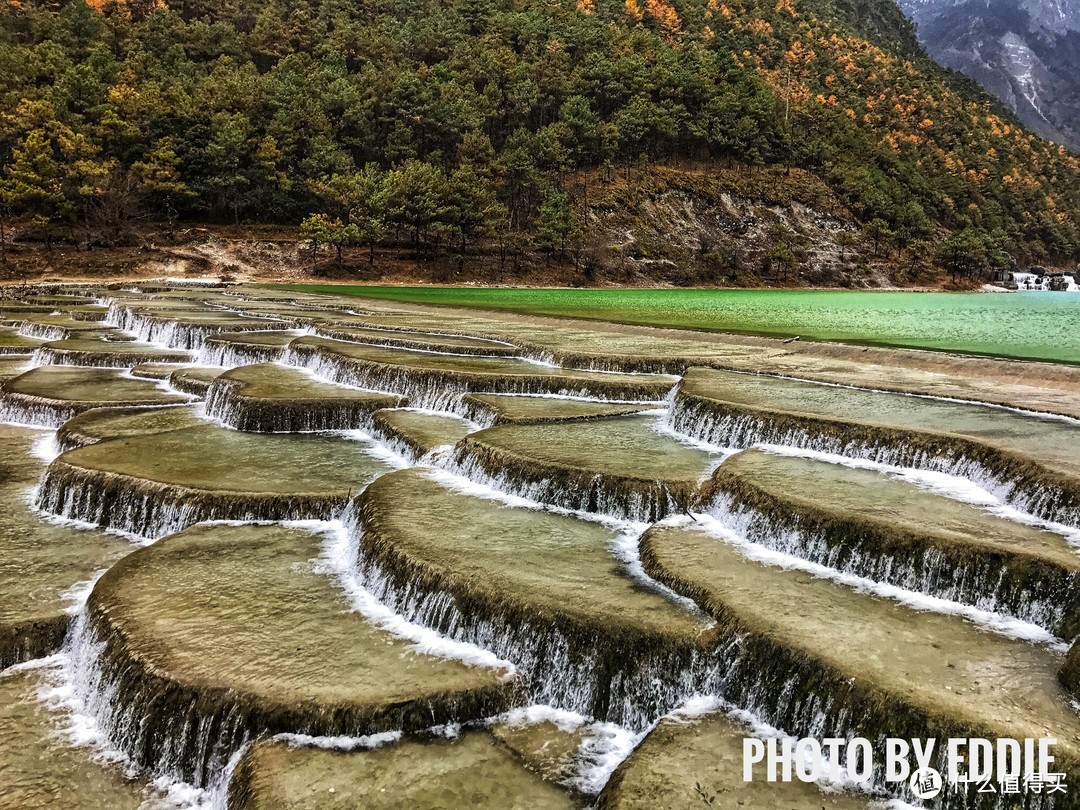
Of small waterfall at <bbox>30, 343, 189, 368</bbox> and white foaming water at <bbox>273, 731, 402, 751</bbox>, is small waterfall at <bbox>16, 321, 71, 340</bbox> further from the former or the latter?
white foaming water at <bbox>273, 731, 402, 751</bbox>

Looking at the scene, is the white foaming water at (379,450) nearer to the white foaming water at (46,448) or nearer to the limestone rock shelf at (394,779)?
the white foaming water at (46,448)

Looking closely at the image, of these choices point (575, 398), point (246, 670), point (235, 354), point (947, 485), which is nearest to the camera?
point (246, 670)

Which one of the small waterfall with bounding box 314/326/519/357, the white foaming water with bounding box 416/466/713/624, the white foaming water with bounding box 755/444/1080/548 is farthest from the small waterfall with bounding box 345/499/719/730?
the small waterfall with bounding box 314/326/519/357

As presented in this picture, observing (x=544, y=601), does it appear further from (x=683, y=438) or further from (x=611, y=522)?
(x=683, y=438)

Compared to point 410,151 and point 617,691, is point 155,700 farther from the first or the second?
point 410,151

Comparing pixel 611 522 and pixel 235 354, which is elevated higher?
pixel 235 354

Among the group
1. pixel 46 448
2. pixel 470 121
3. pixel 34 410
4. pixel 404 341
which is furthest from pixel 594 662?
pixel 470 121
